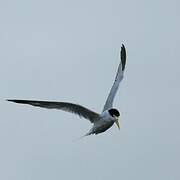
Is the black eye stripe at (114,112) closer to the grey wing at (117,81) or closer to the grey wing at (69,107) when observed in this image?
the grey wing at (69,107)

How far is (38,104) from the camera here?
30922mm

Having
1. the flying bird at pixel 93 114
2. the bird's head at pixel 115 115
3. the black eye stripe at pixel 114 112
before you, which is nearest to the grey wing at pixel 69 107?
the flying bird at pixel 93 114

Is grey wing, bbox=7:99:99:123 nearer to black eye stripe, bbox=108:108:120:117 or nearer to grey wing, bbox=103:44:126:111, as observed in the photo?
black eye stripe, bbox=108:108:120:117

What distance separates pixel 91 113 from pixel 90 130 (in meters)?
0.60

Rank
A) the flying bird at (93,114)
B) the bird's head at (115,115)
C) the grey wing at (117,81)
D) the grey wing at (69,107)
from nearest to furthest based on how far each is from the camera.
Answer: the grey wing at (69,107)
the flying bird at (93,114)
the bird's head at (115,115)
the grey wing at (117,81)

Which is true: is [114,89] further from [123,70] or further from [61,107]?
[61,107]

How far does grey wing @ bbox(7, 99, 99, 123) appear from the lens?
30.8 m

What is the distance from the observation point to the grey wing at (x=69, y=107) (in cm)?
3077

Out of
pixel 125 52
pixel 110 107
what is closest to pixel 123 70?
pixel 125 52

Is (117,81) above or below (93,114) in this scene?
above

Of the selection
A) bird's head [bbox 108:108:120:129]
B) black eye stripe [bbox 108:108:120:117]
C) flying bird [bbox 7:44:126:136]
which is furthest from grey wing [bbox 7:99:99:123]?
bird's head [bbox 108:108:120:129]

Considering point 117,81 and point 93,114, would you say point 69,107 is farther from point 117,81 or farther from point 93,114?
point 117,81

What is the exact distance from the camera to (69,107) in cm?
3222

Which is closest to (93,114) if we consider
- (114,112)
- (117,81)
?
(114,112)
